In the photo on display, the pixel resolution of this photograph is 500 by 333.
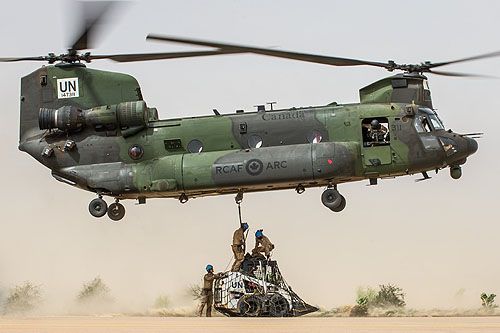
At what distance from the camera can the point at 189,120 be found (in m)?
19.5

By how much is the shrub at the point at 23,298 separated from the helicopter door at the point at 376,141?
9.89 meters

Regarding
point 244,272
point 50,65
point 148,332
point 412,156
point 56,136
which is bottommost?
point 148,332

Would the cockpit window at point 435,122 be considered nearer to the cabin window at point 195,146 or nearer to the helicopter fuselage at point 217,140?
the helicopter fuselage at point 217,140

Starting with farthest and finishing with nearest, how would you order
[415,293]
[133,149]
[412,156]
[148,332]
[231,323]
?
[415,293], [133,149], [412,156], [231,323], [148,332]

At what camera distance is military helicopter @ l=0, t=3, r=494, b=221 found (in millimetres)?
18391

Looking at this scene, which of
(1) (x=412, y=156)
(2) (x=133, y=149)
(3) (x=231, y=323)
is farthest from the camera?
(2) (x=133, y=149)

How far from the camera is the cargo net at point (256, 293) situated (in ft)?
61.1

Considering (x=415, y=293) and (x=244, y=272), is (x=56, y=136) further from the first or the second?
(x=415, y=293)

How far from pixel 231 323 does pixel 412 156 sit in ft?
17.9

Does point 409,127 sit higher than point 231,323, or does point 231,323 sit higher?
point 409,127

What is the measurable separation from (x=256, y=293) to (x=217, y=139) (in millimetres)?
3464

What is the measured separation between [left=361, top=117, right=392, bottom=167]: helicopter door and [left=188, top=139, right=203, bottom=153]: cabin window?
357cm

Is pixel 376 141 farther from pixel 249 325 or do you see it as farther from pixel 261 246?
pixel 249 325

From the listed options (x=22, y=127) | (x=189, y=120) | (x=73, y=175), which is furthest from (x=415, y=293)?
(x=22, y=127)
